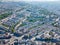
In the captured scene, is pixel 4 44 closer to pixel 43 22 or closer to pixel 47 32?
pixel 47 32

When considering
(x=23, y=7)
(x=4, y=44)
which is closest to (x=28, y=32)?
(x=4, y=44)

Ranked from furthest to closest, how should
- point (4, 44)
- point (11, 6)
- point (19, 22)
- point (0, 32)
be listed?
point (11, 6)
point (19, 22)
point (0, 32)
point (4, 44)

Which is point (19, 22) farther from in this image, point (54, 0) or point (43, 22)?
point (54, 0)

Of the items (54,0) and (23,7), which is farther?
(54,0)

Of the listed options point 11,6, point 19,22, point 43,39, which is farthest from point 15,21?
point 11,6

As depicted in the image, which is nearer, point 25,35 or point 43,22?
point 25,35

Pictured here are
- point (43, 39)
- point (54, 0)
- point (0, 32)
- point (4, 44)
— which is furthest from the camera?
point (54, 0)

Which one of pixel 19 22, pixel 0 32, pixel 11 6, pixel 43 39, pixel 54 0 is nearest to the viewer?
pixel 43 39

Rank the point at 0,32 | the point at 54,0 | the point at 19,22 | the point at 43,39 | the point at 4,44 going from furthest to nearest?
the point at 54,0 < the point at 19,22 < the point at 0,32 < the point at 43,39 < the point at 4,44

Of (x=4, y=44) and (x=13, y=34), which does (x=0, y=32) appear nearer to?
(x=13, y=34)
